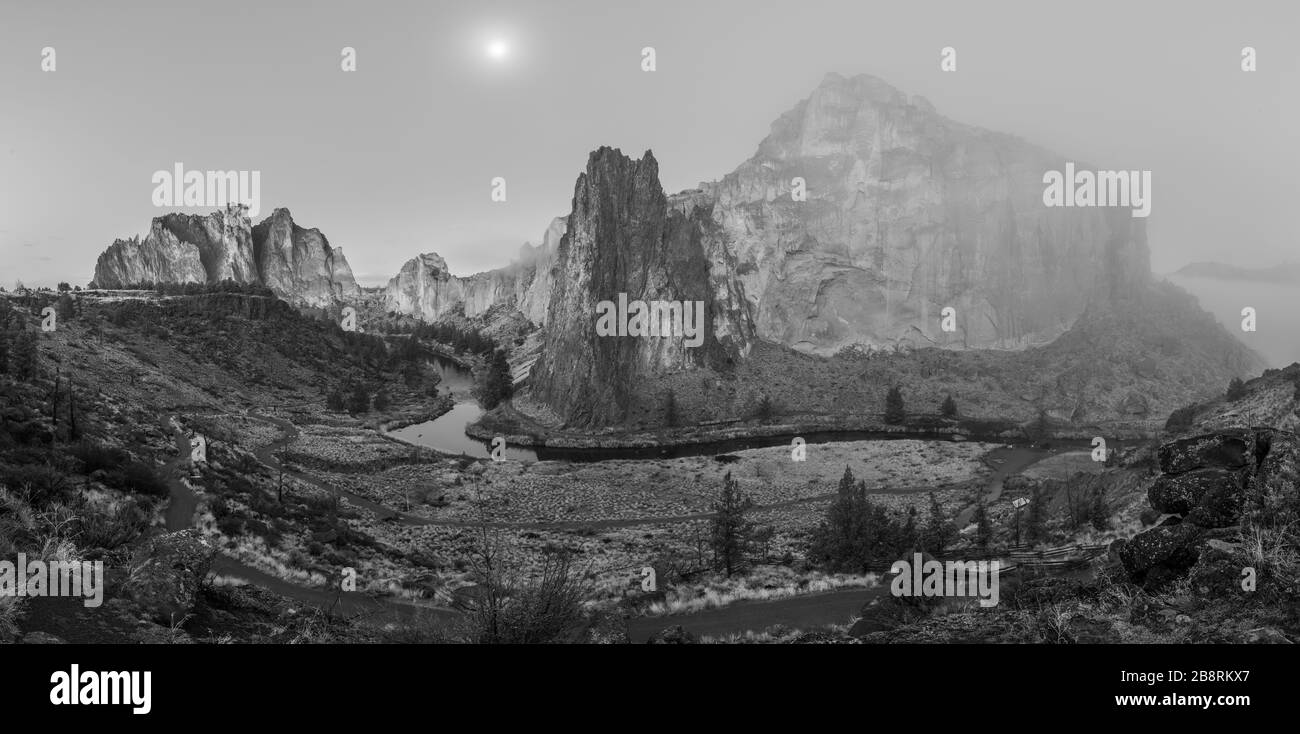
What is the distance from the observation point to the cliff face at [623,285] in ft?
309

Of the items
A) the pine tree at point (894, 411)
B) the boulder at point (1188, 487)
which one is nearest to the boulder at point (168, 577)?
the boulder at point (1188, 487)

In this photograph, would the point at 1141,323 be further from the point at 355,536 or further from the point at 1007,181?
the point at 355,536

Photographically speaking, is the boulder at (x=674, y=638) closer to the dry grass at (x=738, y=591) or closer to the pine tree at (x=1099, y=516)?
the dry grass at (x=738, y=591)

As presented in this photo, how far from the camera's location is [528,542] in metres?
29.4

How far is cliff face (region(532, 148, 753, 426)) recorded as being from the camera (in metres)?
94.1

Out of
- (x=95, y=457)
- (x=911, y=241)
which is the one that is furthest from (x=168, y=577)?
(x=911, y=241)

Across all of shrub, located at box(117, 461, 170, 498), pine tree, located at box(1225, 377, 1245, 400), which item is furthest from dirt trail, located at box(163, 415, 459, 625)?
pine tree, located at box(1225, 377, 1245, 400)

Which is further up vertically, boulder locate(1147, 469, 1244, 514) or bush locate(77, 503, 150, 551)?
boulder locate(1147, 469, 1244, 514)

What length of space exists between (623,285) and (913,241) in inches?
2563

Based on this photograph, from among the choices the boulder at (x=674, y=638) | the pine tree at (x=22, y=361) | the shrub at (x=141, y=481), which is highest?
the pine tree at (x=22, y=361)

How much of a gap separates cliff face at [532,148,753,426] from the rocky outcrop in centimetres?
8207

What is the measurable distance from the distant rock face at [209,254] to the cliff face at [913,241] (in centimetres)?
13247

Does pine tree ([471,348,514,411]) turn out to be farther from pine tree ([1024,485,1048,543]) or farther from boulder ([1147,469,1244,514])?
boulder ([1147,469,1244,514])
